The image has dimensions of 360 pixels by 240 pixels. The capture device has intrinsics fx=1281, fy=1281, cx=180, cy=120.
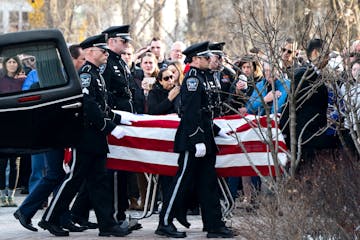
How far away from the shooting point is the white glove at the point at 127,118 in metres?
12.2

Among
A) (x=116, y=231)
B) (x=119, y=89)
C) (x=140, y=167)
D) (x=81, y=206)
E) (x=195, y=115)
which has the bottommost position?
(x=116, y=231)

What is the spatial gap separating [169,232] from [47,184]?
1.37m

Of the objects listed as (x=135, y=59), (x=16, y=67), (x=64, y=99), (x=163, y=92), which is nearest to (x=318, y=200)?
(x=64, y=99)

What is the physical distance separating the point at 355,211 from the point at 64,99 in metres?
3.46

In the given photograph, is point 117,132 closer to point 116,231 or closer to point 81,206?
point 116,231

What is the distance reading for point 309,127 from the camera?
1298 centimetres

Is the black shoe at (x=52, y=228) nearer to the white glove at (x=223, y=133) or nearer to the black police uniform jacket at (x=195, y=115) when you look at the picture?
the black police uniform jacket at (x=195, y=115)

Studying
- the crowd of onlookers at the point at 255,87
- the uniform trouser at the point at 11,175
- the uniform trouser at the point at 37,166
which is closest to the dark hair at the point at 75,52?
the crowd of onlookers at the point at 255,87

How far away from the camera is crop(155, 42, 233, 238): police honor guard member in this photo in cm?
1183

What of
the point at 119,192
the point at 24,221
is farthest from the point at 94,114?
the point at 24,221

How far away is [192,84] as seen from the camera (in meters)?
11.9

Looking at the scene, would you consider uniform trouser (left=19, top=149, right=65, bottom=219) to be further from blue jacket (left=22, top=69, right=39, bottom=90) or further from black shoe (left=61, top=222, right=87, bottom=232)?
blue jacket (left=22, top=69, right=39, bottom=90)

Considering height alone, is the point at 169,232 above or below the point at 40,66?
below

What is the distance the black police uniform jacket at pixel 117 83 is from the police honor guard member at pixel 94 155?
1.35 ft
